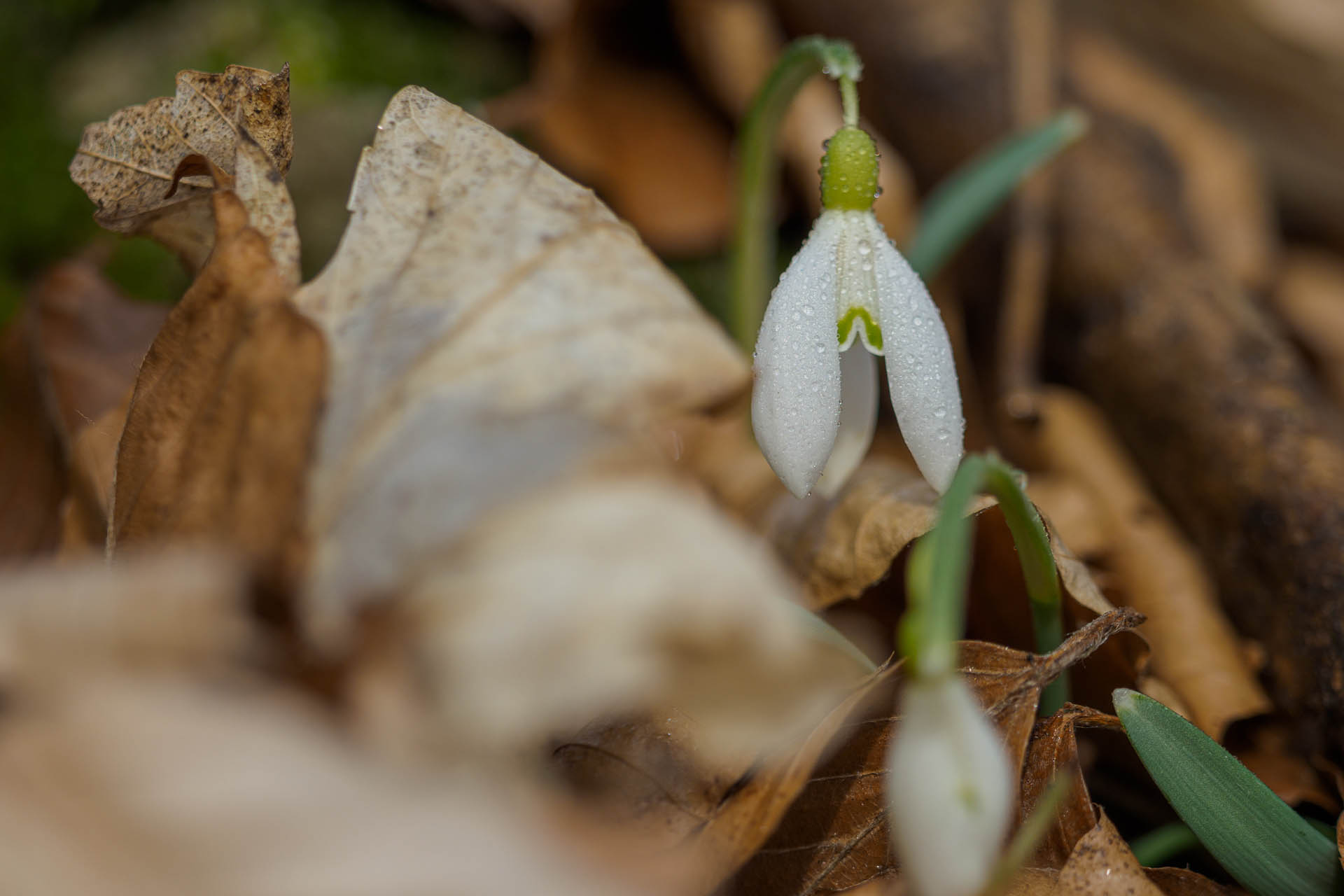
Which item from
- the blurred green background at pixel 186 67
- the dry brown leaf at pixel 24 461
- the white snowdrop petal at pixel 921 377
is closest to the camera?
the white snowdrop petal at pixel 921 377

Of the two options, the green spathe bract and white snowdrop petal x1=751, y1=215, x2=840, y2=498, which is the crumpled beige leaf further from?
the green spathe bract

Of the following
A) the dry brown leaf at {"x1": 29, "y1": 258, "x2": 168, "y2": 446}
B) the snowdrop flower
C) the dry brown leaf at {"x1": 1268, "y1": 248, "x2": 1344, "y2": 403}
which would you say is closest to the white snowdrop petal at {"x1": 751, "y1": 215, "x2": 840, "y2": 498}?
the snowdrop flower

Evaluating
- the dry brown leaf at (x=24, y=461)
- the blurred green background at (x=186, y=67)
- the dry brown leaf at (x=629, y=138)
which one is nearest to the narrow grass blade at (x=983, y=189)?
the dry brown leaf at (x=629, y=138)

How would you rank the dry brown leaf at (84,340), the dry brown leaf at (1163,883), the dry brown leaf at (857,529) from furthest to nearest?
1. the dry brown leaf at (84,340)
2. the dry brown leaf at (857,529)
3. the dry brown leaf at (1163,883)

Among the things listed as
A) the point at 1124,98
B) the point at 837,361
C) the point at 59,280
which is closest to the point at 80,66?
the point at 59,280

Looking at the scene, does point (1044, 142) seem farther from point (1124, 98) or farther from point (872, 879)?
→ point (872, 879)

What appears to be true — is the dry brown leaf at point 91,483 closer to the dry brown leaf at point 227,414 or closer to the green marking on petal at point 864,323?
the dry brown leaf at point 227,414

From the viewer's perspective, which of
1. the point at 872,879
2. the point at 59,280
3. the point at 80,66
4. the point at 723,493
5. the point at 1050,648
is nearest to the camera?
the point at 872,879

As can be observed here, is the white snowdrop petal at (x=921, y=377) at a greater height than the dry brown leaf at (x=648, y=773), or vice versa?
the white snowdrop petal at (x=921, y=377)
